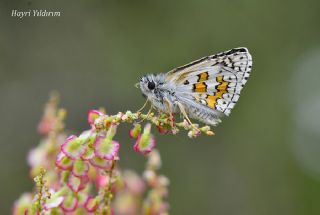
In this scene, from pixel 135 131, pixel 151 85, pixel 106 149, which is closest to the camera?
pixel 106 149

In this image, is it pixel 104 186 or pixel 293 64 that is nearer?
pixel 104 186

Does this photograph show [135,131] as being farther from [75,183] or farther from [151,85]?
[151,85]

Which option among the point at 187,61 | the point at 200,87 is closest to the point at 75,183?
the point at 200,87

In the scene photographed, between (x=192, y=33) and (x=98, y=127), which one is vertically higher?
(x=192, y=33)

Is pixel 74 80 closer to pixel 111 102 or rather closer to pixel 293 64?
pixel 111 102

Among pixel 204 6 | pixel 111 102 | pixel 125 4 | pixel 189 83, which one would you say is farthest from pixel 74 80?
pixel 189 83

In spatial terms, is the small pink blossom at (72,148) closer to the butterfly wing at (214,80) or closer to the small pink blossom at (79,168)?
the small pink blossom at (79,168)

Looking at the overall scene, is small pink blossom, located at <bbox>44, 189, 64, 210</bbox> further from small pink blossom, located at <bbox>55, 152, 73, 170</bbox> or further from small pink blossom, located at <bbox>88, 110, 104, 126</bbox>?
small pink blossom, located at <bbox>88, 110, 104, 126</bbox>

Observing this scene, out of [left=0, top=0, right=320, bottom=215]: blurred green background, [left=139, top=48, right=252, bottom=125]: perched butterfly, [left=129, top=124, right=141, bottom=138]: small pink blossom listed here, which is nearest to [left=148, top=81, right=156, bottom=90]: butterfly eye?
[left=139, top=48, right=252, bottom=125]: perched butterfly
